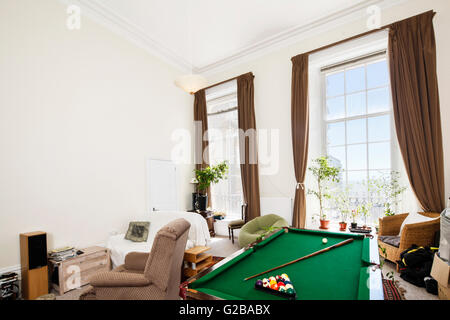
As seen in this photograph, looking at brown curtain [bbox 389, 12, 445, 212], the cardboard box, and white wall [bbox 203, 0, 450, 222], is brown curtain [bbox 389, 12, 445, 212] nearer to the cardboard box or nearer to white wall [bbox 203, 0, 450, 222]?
white wall [bbox 203, 0, 450, 222]

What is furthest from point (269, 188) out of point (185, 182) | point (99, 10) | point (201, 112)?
point (99, 10)

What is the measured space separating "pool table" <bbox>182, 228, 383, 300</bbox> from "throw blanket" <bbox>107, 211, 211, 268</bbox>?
1.76m

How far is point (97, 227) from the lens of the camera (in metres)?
→ 3.85

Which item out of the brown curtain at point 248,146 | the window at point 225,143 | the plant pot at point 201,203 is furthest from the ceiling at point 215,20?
the plant pot at point 201,203

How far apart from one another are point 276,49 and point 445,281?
4643 mm

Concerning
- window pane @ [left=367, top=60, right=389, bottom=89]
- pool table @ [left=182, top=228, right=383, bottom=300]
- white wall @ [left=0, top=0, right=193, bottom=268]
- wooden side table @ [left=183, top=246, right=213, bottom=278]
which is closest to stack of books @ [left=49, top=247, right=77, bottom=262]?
white wall @ [left=0, top=0, right=193, bottom=268]

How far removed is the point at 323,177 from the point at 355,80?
1.96m

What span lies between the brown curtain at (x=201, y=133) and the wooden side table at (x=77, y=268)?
9.51 ft

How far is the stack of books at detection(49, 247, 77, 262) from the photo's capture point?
3.04m

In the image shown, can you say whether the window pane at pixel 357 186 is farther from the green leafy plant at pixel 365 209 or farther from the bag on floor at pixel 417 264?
the bag on floor at pixel 417 264

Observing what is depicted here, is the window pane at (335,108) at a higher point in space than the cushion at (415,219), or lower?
higher

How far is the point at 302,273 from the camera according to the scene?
59.3 inches

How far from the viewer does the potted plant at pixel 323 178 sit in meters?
4.16
